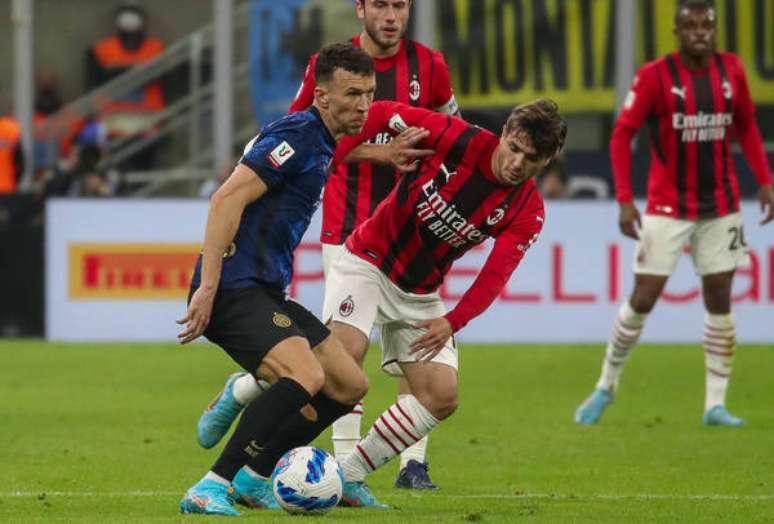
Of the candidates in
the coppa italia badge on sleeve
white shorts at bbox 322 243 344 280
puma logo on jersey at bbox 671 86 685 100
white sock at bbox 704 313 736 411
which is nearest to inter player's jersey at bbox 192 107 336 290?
the coppa italia badge on sleeve

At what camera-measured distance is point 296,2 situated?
19.8 m

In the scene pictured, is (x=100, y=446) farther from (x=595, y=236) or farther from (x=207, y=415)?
(x=595, y=236)

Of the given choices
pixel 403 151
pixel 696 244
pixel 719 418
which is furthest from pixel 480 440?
pixel 403 151

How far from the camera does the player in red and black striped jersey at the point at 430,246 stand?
790 cm

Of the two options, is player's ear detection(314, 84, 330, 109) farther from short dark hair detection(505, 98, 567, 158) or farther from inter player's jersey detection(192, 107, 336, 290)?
short dark hair detection(505, 98, 567, 158)

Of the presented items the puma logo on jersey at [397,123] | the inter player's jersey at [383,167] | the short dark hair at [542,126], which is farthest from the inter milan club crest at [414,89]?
the short dark hair at [542,126]

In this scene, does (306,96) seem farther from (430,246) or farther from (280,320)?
(280,320)

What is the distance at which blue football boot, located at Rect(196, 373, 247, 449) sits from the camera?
29.0 feet

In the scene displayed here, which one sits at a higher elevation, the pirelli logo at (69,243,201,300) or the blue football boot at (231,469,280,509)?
the blue football boot at (231,469,280,509)

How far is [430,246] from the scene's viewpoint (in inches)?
324

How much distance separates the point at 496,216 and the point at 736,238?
3509mm

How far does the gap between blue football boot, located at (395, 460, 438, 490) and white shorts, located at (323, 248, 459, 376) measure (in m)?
A: 0.59

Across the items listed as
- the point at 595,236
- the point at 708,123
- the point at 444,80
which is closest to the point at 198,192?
the point at 595,236

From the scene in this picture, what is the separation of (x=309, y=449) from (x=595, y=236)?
880cm
